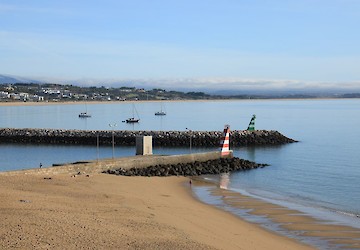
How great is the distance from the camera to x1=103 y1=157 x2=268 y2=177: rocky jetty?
83.5ft

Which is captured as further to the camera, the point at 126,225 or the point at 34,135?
the point at 34,135

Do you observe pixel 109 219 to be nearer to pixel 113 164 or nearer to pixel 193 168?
pixel 113 164

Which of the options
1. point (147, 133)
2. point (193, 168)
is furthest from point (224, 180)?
point (147, 133)

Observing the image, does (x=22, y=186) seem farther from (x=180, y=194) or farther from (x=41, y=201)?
(x=180, y=194)

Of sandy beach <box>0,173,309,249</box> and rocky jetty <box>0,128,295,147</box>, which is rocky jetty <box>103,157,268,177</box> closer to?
sandy beach <box>0,173,309,249</box>

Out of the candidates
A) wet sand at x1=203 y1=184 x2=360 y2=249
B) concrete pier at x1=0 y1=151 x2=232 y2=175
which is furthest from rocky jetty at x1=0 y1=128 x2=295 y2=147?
wet sand at x1=203 y1=184 x2=360 y2=249

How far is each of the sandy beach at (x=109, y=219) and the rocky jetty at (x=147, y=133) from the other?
28189mm

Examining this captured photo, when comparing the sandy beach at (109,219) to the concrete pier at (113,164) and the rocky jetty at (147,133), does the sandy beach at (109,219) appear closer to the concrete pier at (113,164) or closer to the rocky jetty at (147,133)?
the concrete pier at (113,164)

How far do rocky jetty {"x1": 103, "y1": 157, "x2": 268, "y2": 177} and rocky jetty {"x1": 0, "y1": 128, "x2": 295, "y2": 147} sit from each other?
55.7 feet

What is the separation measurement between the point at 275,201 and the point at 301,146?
2880cm

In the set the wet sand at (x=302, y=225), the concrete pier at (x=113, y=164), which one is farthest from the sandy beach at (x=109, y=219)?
the wet sand at (x=302, y=225)

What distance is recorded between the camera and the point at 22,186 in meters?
18.0

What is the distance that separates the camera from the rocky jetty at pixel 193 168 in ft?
83.5

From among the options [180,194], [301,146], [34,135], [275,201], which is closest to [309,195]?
[275,201]
